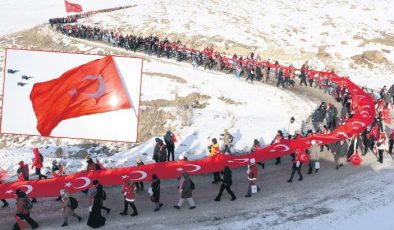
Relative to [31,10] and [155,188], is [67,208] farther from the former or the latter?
[31,10]

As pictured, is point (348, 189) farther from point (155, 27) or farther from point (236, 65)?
point (155, 27)

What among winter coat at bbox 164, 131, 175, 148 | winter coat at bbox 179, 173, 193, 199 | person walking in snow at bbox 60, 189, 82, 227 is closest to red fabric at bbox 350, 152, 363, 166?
winter coat at bbox 179, 173, 193, 199

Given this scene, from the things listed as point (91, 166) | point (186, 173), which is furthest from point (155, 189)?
point (91, 166)

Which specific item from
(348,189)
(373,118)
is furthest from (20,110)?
(373,118)

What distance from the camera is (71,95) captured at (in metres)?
14.6

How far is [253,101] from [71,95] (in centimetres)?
1601

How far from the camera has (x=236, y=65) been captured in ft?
109

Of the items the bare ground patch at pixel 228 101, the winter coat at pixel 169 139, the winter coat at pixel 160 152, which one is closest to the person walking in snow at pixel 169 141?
the winter coat at pixel 169 139

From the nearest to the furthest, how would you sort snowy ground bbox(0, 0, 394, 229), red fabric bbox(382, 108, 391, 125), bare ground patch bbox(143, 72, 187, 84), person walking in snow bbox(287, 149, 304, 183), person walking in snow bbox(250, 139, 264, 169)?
1. snowy ground bbox(0, 0, 394, 229)
2. person walking in snow bbox(287, 149, 304, 183)
3. person walking in snow bbox(250, 139, 264, 169)
4. red fabric bbox(382, 108, 391, 125)
5. bare ground patch bbox(143, 72, 187, 84)

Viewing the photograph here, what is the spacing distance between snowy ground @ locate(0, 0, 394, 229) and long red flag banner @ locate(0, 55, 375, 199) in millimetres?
783

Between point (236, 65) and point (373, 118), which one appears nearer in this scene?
point (373, 118)

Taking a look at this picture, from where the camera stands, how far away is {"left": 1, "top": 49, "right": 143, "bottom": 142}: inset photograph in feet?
46.7

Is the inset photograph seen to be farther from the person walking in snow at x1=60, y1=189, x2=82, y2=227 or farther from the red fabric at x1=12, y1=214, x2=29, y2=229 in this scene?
the red fabric at x1=12, y1=214, x2=29, y2=229

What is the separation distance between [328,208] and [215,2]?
47.1 meters
